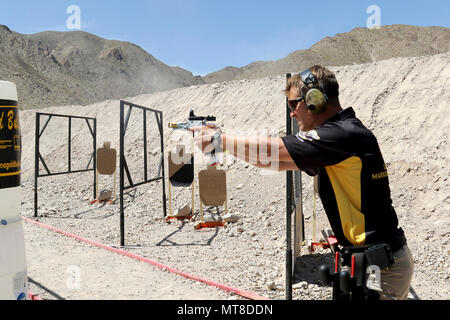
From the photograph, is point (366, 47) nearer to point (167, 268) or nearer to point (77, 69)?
point (77, 69)

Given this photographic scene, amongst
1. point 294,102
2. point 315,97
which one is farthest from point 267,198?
point 315,97

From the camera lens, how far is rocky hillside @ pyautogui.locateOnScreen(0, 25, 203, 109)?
1923 inches

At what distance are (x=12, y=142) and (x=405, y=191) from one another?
656cm

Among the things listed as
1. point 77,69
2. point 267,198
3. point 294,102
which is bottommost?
point 267,198

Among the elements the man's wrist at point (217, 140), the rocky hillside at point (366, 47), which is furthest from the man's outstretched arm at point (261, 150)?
the rocky hillside at point (366, 47)

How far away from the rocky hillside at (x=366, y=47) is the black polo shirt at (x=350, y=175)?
46348 millimetres

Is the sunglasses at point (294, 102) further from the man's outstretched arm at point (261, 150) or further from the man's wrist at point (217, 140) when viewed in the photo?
the man's wrist at point (217, 140)

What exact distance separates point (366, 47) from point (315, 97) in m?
57.1

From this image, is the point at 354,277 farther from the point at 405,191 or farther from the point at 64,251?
the point at 405,191

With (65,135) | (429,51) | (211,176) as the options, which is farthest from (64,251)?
(429,51)

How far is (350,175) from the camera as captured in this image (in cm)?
153

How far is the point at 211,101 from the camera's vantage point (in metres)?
13.5

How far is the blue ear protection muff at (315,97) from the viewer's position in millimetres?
1646

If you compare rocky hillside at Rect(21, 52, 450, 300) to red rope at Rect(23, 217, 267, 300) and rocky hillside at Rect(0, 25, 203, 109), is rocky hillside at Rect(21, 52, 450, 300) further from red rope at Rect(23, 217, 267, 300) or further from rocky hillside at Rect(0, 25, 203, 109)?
rocky hillside at Rect(0, 25, 203, 109)
